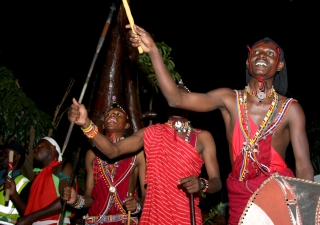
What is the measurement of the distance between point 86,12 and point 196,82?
3728 millimetres

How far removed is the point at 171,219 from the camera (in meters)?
4.87

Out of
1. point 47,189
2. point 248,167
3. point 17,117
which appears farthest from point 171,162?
point 17,117

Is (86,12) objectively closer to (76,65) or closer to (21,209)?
(76,65)

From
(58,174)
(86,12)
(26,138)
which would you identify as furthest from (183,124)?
(86,12)

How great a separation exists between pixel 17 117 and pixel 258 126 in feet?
20.0

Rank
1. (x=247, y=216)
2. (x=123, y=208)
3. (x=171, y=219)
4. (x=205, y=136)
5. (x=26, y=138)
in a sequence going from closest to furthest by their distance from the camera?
(x=247, y=216) < (x=171, y=219) < (x=205, y=136) < (x=123, y=208) < (x=26, y=138)

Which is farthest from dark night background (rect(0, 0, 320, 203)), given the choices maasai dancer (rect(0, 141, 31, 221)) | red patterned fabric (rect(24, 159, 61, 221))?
red patterned fabric (rect(24, 159, 61, 221))

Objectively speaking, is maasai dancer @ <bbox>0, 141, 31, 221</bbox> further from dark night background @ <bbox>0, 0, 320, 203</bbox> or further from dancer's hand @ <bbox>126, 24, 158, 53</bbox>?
dark night background @ <bbox>0, 0, 320, 203</bbox>

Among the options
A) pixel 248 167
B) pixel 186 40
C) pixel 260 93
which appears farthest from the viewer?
pixel 186 40

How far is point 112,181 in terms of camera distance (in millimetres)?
5676

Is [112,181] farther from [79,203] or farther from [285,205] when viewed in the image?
[285,205]

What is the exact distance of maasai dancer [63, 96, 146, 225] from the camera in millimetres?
5539

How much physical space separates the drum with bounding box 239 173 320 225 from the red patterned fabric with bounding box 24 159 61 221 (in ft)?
11.6

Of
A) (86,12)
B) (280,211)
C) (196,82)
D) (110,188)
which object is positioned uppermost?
(86,12)
